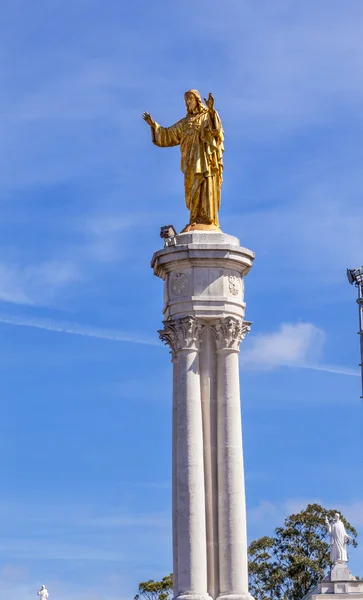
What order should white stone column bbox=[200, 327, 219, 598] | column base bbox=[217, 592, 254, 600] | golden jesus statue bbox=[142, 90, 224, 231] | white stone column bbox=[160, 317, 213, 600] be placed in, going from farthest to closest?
golden jesus statue bbox=[142, 90, 224, 231]
white stone column bbox=[200, 327, 219, 598]
white stone column bbox=[160, 317, 213, 600]
column base bbox=[217, 592, 254, 600]

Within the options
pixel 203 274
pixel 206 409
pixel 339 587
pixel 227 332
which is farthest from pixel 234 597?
pixel 339 587

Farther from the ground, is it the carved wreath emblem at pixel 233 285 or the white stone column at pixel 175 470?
the carved wreath emblem at pixel 233 285

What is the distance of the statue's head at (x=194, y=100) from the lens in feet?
117

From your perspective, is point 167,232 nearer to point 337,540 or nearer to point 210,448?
point 210,448

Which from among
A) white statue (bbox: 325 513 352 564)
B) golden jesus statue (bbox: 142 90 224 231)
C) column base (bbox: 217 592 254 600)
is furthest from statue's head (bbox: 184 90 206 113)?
white statue (bbox: 325 513 352 564)

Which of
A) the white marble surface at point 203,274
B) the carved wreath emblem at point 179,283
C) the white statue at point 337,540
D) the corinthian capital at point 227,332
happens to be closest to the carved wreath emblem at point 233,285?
the white marble surface at point 203,274

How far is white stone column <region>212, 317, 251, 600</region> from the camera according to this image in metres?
32.8

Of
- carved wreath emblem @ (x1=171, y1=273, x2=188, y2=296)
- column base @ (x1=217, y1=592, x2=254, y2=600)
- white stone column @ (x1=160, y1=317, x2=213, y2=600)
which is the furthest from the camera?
carved wreath emblem @ (x1=171, y1=273, x2=188, y2=296)

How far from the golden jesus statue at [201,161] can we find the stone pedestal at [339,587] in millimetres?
25166

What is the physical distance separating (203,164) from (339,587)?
26.3 metres

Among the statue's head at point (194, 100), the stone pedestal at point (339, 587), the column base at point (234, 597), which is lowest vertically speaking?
the column base at point (234, 597)

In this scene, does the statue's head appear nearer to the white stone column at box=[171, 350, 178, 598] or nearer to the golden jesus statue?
the golden jesus statue

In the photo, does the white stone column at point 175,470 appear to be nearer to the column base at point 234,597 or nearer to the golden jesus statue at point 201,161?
the column base at point 234,597

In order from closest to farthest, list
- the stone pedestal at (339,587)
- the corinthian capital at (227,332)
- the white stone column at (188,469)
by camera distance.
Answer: the white stone column at (188,469) → the corinthian capital at (227,332) → the stone pedestal at (339,587)
